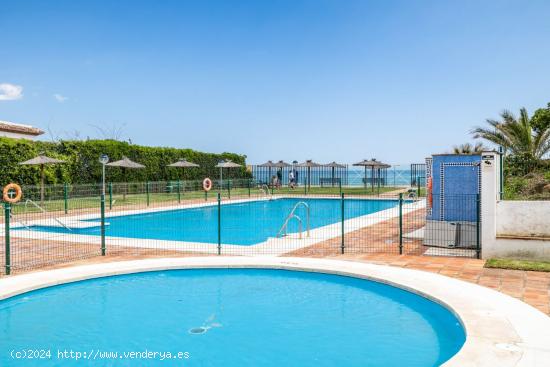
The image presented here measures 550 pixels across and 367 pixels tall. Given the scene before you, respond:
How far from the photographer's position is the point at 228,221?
19.1m

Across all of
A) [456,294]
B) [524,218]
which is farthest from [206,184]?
[456,294]

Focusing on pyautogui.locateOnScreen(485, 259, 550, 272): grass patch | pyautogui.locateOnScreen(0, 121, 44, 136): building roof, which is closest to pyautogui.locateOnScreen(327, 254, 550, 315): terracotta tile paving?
pyautogui.locateOnScreen(485, 259, 550, 272): grass patch

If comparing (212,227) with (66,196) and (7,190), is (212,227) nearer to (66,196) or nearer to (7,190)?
→ (66,196)

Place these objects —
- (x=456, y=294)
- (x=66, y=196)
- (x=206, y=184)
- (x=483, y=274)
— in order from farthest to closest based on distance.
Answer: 1. (x=206, y=184)
2. (x=66, y=196)
3. (x=483, y=274)
4. (x=456, y=294)

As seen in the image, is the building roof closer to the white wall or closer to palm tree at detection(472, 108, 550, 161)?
palm tree at detection(472, 108, 550, 161)

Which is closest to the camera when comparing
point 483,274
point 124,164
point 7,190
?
point 483,274

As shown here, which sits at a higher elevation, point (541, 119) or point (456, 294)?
point (541, 119)

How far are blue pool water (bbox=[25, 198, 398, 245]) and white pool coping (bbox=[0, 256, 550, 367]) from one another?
13.2 ft

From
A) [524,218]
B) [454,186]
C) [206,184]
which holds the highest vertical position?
[454,186]

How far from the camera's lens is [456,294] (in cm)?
677

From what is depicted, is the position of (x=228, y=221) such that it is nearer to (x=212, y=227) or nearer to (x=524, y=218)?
(x=212, y=227)

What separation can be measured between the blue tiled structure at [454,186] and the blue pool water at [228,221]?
198 inches

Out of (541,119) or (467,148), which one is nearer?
(541,119)

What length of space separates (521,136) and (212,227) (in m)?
15.0
